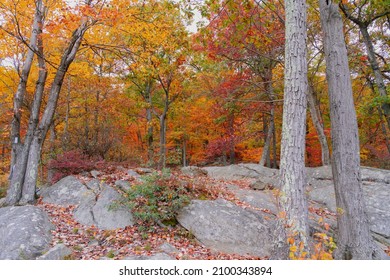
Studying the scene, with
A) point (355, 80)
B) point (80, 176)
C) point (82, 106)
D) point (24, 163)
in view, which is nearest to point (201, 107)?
point (82, 106)

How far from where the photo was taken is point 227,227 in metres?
5.79

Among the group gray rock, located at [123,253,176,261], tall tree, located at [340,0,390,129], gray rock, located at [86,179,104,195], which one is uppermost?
tall tree, located at [340,0,390,129]

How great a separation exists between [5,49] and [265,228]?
11.6m

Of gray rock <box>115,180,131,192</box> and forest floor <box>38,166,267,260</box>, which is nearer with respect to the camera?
forest floor <box>38,166,267,260</box>

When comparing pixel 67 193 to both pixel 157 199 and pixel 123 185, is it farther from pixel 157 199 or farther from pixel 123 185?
pixel 157 199

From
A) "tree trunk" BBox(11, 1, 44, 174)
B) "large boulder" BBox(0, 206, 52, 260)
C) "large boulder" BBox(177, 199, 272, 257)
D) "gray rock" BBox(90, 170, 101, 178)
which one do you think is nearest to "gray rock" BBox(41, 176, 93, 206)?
"gray rock" BBox(90, 170, 101, 178)

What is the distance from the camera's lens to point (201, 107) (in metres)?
18.9

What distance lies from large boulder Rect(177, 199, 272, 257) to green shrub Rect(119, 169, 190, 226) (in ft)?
0.95

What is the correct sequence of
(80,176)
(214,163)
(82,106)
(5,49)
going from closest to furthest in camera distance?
(80,176), (5,49), (82,106), (214,163)

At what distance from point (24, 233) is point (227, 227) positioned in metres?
4.15

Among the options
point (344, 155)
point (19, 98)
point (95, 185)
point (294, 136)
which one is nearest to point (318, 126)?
point (344, 155)

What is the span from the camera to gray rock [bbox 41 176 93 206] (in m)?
7.76

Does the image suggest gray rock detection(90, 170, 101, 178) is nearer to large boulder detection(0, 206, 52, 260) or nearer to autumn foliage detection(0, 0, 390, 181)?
autumn foliage detection(0, 0, 390, 181)

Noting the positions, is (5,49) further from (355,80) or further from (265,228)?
(355,80)
